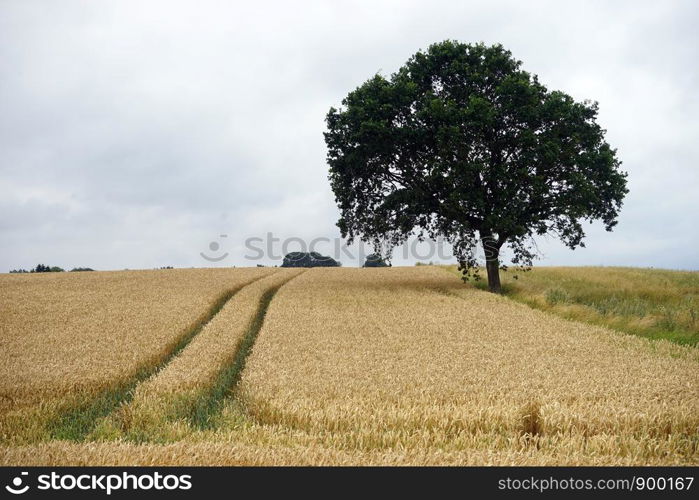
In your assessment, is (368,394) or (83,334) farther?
(83,334)

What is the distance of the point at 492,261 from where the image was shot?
30.5 m

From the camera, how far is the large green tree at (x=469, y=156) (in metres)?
27.3

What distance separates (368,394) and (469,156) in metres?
21.6

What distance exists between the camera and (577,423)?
7949mm

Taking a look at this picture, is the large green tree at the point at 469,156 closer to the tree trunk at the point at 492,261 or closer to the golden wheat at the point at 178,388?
the tree trunk at the point at 492,261

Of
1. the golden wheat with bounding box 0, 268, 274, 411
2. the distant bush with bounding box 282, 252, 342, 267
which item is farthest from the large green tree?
the distant bush with bounding box 282, 252, 342, 267

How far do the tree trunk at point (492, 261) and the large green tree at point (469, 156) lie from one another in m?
0.07

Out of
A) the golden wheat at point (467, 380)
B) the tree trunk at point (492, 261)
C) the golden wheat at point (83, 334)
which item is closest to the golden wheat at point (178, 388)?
the golden wheat at point (467, 380)

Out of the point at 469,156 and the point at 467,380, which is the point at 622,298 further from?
the point at 467,380

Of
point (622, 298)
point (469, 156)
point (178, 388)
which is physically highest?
point (469, 156)

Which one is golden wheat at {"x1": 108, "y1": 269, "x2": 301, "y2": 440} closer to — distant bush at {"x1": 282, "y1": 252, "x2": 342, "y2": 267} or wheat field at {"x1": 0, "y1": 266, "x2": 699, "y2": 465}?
wheat field at {"x1": 0, "y1": 266, "x2": 699, "y2": 465}

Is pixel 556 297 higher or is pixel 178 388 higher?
pixel 556 297

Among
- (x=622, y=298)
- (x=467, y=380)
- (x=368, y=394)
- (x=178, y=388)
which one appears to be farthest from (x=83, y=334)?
(x=622, y=298)
